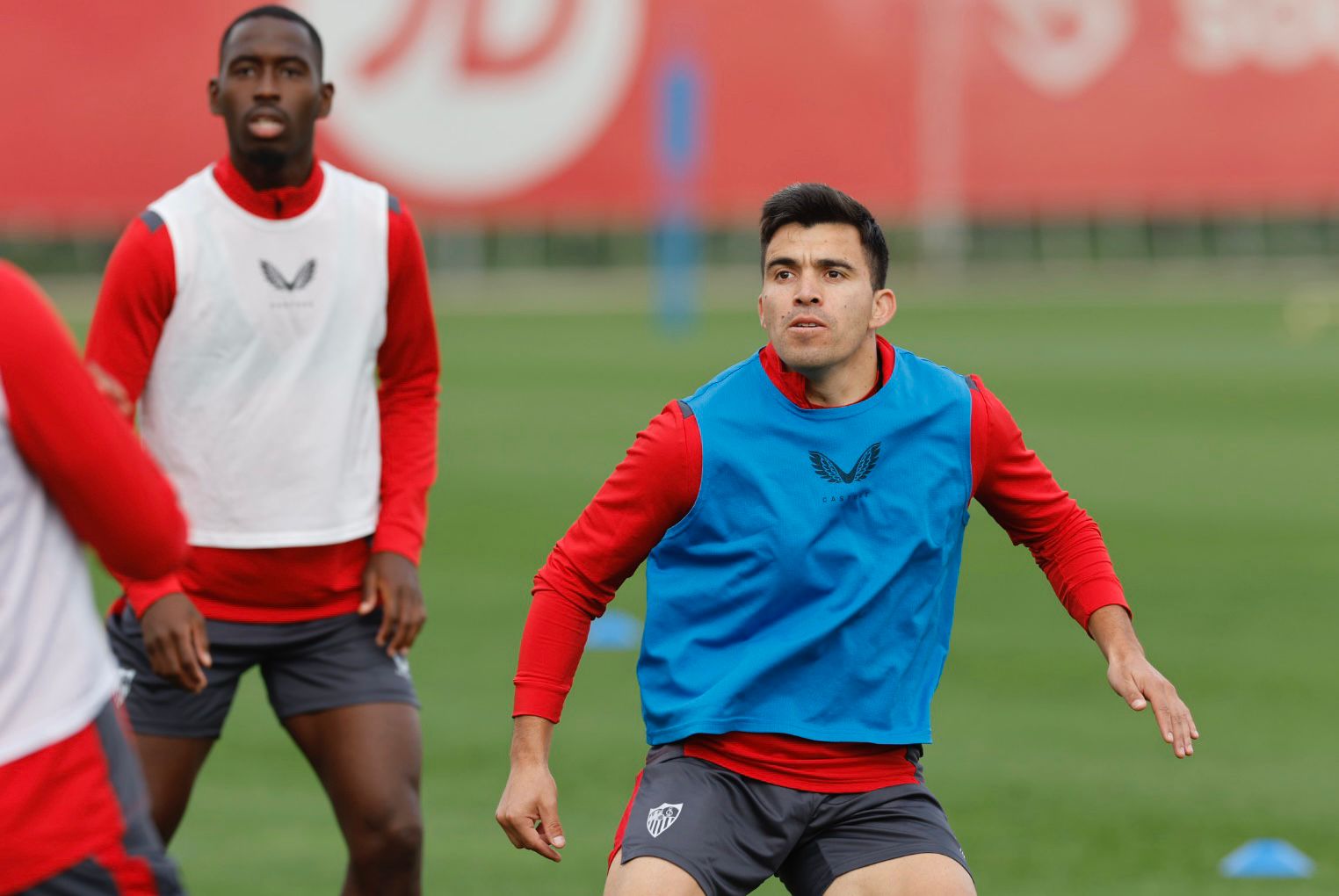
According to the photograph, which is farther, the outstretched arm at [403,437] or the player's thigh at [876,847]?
the outstretched arm at [403,437]

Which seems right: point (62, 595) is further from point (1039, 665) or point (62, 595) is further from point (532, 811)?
point (1039, 665)

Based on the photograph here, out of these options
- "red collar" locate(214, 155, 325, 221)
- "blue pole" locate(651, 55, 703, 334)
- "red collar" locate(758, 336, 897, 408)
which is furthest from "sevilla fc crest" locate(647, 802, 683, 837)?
"blue pole" locate(651, 55, 703, 334)

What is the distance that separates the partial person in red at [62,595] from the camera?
115 inches

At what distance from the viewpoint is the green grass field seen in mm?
6961

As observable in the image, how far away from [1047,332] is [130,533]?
26.0 meters

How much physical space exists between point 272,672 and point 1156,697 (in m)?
2.04

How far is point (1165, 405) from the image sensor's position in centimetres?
1989

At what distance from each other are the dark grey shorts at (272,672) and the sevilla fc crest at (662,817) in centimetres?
113

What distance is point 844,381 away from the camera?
4.39 meters

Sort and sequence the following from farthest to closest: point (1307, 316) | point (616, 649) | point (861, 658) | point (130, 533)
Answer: point (1307, 316) → point (616, 649) → point (861, 658) → point (130, 533)

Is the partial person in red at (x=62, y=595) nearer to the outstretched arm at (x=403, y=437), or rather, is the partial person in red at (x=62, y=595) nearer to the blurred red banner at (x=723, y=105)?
the outstretched arm at (x=403, y=437)

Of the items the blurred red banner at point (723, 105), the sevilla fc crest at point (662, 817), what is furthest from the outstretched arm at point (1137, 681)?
the blurred red banner at point (723, 105)

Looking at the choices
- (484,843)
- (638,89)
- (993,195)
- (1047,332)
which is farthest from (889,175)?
(484,843)

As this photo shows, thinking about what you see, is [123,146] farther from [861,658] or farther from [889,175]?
[861,658]
